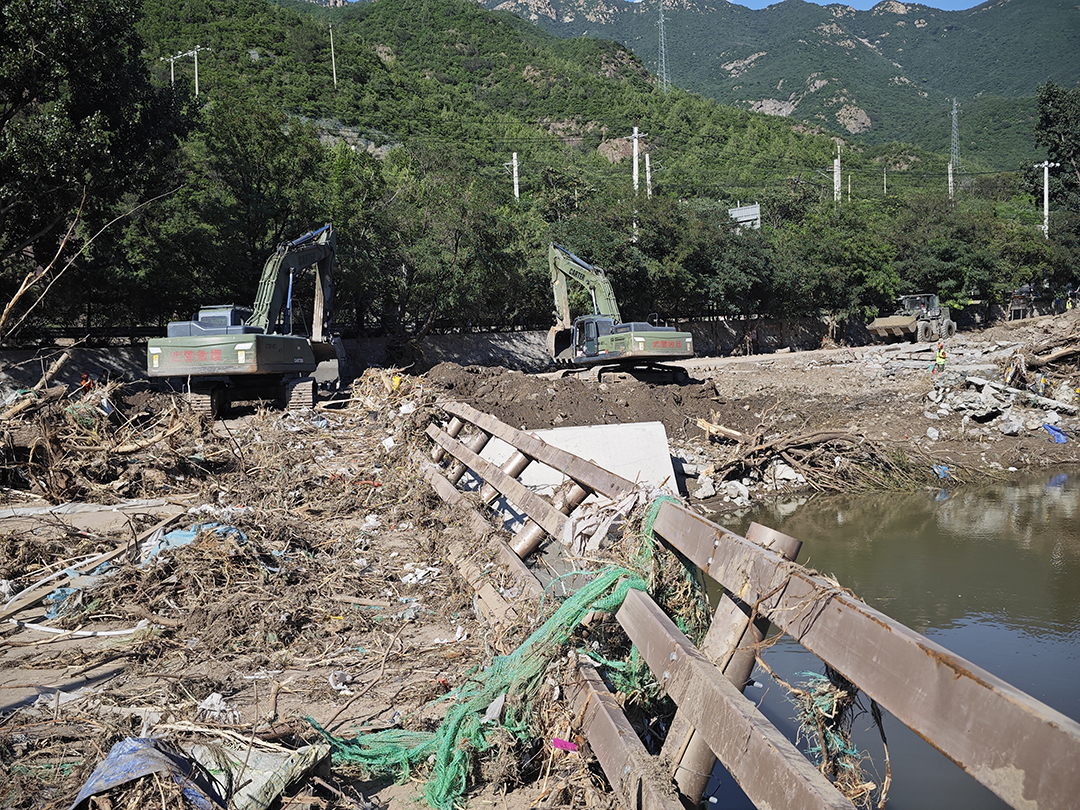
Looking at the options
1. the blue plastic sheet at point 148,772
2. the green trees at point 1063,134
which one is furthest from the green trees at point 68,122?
the green trees at point 1063,134

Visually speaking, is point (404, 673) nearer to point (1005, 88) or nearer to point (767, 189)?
point (767, 189)

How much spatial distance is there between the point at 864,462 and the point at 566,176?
37646 millimetres

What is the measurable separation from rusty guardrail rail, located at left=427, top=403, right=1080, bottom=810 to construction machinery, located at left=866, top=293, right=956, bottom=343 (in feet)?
113

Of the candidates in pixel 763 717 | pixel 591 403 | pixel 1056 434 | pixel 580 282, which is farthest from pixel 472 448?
pixel 580 282

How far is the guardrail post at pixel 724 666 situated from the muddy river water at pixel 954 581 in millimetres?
1232

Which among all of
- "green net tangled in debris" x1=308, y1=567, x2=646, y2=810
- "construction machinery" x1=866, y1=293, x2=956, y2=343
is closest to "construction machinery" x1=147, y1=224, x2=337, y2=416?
"green net tangled in debris" x1=308, y1=567, x2=646, y2=810

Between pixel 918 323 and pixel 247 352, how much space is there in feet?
98.1

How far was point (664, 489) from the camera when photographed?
3.52m

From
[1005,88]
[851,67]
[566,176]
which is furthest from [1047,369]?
[1005,88]

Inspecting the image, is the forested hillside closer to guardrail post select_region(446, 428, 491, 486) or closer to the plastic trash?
guardrail post select_region(446, 428, 491, 486)

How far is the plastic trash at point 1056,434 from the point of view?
14.0 metres

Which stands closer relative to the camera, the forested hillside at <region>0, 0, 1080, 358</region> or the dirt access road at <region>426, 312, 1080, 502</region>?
the dirt access road at <region>426, 312, 1080, 502</region>

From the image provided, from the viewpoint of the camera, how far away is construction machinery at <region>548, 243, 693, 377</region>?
59.0 feet

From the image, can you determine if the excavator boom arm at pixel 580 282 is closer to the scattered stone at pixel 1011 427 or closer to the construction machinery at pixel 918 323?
the scattered stone at pixel 1011 427
